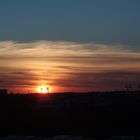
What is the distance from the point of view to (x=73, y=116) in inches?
3123

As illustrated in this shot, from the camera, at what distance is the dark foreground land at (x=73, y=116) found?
60031 mm

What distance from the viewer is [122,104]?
9231cm

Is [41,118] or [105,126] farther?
[41,118]

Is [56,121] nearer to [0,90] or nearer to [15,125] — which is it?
[15,125]

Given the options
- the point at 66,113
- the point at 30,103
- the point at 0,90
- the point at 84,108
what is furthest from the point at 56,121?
the point at 0,90

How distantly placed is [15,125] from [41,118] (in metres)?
9.96

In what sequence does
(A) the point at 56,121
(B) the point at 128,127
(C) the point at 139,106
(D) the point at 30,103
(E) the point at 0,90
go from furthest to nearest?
Result: (E) the point at 0,90
(D) the point at 30,103
(C) the point at 139,106
(A) the point at 56,121
(B) the point at 128,127

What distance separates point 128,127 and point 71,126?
23.9ft

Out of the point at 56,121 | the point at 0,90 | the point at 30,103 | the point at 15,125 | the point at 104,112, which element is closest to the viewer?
the point at 15,125

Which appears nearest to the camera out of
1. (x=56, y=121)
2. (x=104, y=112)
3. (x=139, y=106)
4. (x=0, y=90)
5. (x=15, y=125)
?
(x=15, y=125)

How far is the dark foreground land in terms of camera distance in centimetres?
6003

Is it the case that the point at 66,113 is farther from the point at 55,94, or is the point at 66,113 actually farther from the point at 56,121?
the point at 55,94

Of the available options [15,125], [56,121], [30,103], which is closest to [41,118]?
[56,121]

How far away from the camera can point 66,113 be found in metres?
84.2
